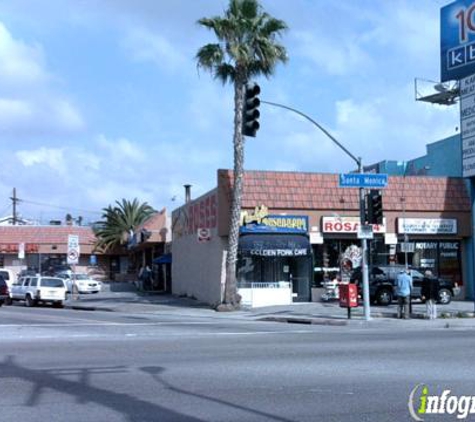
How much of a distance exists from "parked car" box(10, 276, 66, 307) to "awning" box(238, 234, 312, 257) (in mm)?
9635

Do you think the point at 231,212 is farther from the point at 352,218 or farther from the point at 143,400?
the point at 143,400

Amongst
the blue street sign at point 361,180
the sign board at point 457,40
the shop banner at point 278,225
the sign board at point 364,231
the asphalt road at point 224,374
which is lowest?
the asphalt road at point 224,374

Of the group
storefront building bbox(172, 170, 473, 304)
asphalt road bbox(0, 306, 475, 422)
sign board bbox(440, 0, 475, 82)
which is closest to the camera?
asphalt road bbox(0, 306, 475, 422)

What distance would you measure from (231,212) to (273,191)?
3517 millimetres

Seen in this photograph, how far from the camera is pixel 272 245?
31.2 m

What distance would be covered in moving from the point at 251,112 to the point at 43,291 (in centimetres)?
1994

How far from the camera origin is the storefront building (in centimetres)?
3206

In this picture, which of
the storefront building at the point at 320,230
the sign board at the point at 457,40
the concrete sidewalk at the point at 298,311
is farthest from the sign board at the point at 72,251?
→ the sign board at the point at 457,40

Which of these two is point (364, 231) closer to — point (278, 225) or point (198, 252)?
point (278, 225)

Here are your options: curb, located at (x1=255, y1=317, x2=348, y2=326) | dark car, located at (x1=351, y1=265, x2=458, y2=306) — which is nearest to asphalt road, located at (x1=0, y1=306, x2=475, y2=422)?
curb, located at (x1=255, y1=317, x2=348, y2=326)

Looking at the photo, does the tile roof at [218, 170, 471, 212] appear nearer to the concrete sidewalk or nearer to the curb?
the concrete sidewalk

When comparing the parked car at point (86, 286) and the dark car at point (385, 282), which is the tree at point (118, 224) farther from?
the dark car at point (385, 282)

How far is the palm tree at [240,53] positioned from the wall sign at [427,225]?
365 inches

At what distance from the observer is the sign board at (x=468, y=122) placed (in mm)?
26141
